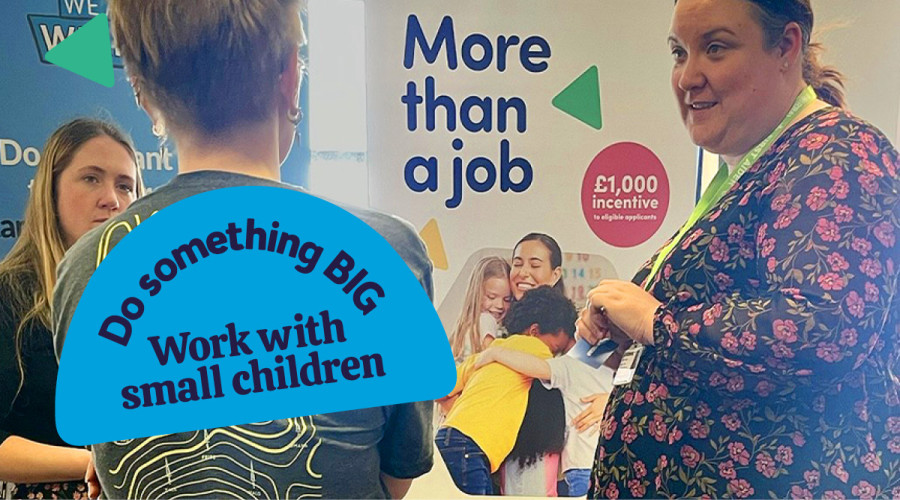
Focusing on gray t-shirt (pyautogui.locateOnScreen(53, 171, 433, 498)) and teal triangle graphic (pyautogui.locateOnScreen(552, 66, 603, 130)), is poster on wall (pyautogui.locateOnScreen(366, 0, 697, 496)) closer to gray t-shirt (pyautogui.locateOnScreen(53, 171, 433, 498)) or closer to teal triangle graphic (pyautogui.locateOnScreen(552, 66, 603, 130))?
teal triangle graphic (pyautogui.locateOnScreen(552, 66, 603, 130))

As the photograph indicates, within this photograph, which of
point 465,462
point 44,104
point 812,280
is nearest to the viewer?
point 812,280

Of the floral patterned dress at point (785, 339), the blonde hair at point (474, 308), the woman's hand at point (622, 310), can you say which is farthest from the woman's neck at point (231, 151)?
the floral patterned dress at point (785, 339)

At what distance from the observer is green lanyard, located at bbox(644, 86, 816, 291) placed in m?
1.37

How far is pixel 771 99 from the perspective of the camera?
1.38 m

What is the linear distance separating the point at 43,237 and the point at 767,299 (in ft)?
5.14

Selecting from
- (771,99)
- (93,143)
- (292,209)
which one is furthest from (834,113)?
(93,143)

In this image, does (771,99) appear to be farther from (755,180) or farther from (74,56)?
(74,56)

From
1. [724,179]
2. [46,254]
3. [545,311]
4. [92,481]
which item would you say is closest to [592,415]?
[545,311]

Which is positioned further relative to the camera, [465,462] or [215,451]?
[465,462]

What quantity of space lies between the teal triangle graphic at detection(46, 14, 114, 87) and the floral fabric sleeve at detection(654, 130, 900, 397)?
136 centimetres

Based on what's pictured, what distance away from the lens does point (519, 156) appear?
1515mm

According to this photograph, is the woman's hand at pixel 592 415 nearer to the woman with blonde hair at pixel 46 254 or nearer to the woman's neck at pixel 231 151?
the woman's neck at pixel 231 151

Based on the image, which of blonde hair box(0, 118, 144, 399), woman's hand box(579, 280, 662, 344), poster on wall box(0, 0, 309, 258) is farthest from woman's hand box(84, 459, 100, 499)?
woman's hand box(579, 280, 662, 344)

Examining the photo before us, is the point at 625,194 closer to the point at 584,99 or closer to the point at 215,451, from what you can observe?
the point at 584,99
